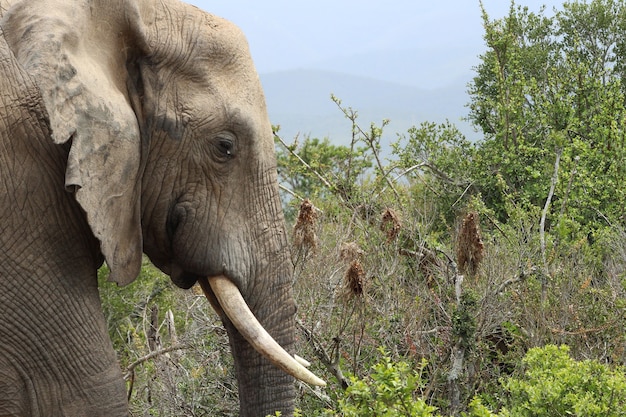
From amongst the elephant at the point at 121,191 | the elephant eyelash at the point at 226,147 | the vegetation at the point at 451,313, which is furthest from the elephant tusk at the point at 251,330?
the elephant eyelash at the point at 226,147

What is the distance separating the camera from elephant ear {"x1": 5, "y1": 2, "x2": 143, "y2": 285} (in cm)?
321

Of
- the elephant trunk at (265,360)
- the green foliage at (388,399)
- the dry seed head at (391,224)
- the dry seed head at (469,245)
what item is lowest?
the green foliage at (388,399)

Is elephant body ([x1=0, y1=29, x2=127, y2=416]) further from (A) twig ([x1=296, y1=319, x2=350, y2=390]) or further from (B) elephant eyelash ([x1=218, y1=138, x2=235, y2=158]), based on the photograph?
(A) twig ([x1=296, y1=319, x2=350, y2=390])

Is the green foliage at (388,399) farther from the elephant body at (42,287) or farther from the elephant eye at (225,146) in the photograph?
the elephant eye at (225,146)

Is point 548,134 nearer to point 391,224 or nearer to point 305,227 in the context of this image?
point 391,224

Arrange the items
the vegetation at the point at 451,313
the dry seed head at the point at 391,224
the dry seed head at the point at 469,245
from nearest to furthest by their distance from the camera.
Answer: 1. the vegetation at the point at 451,313
2. the dry seed head at the point at 469,245
3. the dry seed head at the point at 391,224

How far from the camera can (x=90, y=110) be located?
129 inches

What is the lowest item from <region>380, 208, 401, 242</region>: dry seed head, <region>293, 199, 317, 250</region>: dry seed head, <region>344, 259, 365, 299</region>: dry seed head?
<region>344, 259, 365, 299</region>: dry seed head

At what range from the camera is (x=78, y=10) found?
339 cm

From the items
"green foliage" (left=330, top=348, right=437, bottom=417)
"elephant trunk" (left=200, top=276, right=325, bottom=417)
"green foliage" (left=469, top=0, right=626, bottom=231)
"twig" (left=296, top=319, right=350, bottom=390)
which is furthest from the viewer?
"green foliage" (left=469, top=0, right=626, bottom=231)

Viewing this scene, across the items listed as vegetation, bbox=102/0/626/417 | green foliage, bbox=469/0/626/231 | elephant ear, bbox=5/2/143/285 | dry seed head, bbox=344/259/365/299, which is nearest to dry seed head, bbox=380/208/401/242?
vegetation, bbox=102/0/626/417

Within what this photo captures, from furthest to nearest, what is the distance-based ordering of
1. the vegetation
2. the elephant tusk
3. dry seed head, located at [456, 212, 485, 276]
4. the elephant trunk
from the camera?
dry seed head, located at [456, 212, 485, 276] < the vegetation < the elephant trunk < the elephant tusk

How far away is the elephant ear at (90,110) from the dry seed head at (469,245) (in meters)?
1.97

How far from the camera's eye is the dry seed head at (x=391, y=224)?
5.12 m
